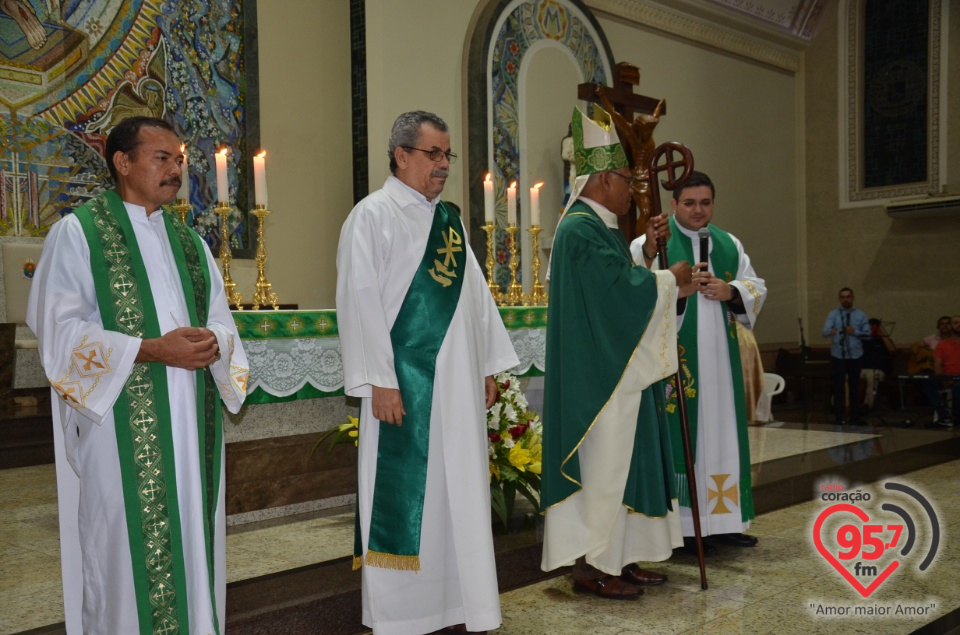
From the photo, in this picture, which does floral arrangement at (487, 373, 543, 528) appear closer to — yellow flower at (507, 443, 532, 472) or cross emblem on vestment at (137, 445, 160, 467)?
yellow flower at (507, 443, 532, 472)

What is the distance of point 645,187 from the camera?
3.81 m

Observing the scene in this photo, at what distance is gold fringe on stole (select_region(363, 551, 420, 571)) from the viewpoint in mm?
2850

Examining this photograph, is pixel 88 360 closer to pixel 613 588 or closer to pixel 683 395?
pixel 613 588

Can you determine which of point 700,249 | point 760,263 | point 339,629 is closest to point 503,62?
point 700,249

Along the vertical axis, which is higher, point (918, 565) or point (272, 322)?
point (272, 322)

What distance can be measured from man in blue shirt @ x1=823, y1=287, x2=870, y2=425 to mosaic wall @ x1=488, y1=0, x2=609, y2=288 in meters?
3.92

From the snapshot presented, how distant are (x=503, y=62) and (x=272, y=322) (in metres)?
Result: 5.17

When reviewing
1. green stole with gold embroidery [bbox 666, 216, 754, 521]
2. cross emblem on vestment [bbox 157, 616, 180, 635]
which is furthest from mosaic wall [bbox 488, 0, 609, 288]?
cross emblem on vestment [bbox 157, 616, 180, 635]

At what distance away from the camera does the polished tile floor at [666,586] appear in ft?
10.4

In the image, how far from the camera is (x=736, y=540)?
430 centimetres

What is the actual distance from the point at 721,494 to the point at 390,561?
1.87 metres

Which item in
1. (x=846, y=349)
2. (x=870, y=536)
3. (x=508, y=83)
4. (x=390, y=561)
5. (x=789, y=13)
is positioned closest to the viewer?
(x=390, y=561)

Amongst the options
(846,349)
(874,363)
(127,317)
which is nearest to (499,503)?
(127,317)

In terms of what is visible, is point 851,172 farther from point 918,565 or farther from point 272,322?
point 272,322
